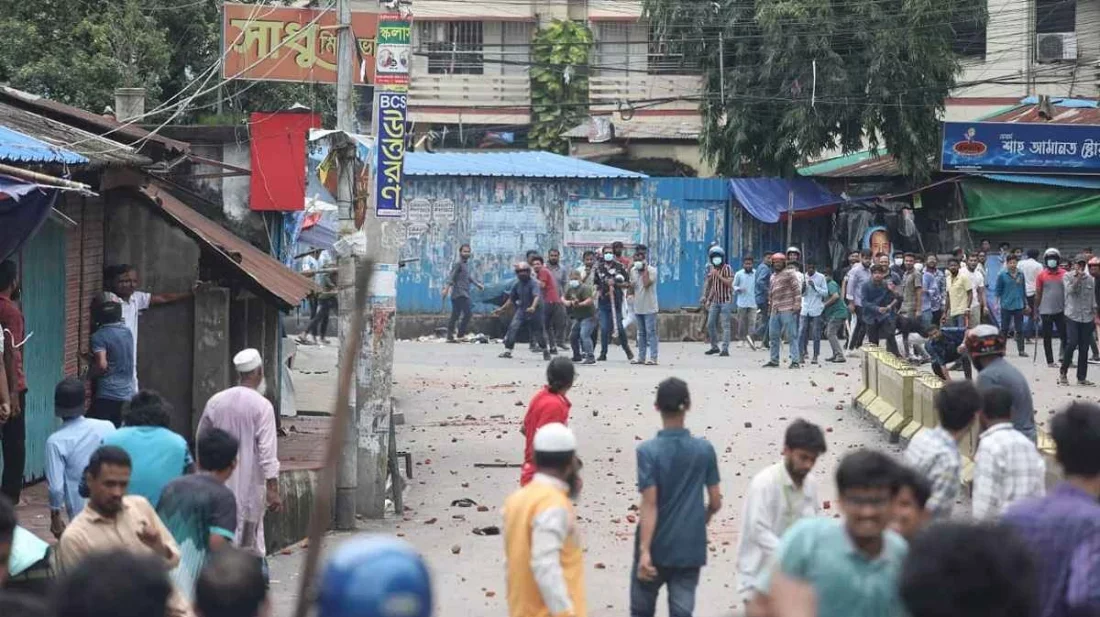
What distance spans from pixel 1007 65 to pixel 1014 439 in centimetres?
3431

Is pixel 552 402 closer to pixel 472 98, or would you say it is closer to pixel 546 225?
pixel 546 225

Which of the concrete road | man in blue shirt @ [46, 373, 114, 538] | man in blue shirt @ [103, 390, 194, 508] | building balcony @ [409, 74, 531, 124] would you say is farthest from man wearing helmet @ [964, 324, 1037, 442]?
building balcony @ [409, 74, 531, 124]

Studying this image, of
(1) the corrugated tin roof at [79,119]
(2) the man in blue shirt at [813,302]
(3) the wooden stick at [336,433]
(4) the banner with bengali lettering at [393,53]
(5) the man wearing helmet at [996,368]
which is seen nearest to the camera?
(3) the wooden stick at [336,433]

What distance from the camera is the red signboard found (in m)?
16.1

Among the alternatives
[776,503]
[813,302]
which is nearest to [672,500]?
[776,503]

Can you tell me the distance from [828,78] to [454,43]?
12.8 metres

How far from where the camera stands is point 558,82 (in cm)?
3975

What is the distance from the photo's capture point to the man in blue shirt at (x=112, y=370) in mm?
10898

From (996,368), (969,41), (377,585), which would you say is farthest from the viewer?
(969,41)

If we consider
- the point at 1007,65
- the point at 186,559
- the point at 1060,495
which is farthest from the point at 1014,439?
the point at 1007,65

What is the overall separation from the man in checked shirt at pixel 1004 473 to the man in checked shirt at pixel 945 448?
0.37 feet

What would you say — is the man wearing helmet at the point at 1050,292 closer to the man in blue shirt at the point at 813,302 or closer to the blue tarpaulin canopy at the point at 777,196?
the man in blue shirt at the point at 813,302

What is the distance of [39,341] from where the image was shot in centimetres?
1180

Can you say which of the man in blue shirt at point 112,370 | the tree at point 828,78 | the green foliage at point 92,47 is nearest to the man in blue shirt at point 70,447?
the man in blue shirt at point 112,370
